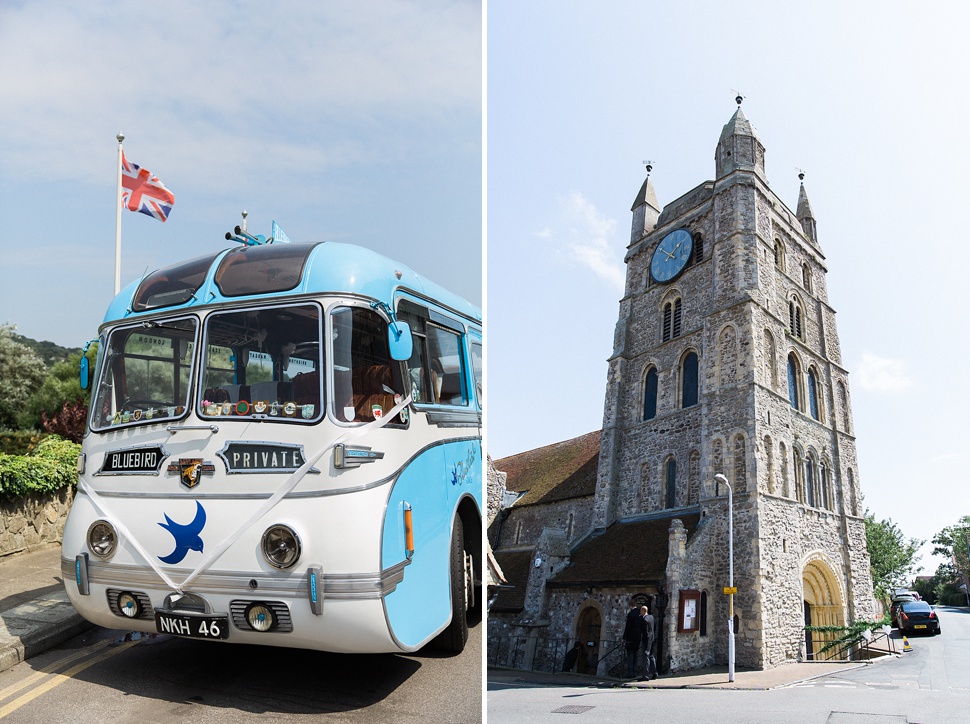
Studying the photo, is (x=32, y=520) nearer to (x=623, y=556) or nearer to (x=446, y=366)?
(x=446, y=366)

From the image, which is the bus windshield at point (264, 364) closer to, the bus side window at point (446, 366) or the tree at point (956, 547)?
the bus side window at point (446, 366)

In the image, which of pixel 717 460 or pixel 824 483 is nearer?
pixel 824 483

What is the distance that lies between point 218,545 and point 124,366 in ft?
4.63

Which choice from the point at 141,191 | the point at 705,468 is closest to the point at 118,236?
the point at 141,191

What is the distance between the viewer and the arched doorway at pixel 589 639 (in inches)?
201

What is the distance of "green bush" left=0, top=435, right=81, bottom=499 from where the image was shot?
6660mm

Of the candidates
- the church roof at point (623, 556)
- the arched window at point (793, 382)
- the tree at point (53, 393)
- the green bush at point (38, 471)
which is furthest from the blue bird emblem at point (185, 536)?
the tree at point (53, 393)

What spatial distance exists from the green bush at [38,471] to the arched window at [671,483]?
7542mm

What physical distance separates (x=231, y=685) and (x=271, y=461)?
1444mm

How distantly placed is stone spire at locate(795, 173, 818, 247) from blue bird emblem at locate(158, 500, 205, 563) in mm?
4190

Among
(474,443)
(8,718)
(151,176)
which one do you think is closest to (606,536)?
(474,443)

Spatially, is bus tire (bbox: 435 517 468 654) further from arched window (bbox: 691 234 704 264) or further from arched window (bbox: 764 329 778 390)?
arched window (bbox: 764 329 778 390)

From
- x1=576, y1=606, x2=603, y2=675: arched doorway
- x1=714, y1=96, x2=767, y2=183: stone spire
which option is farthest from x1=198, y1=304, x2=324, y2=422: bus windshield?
x1=714, y1=96, x2=767, y2=183: stone spire

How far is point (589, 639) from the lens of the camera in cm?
531
